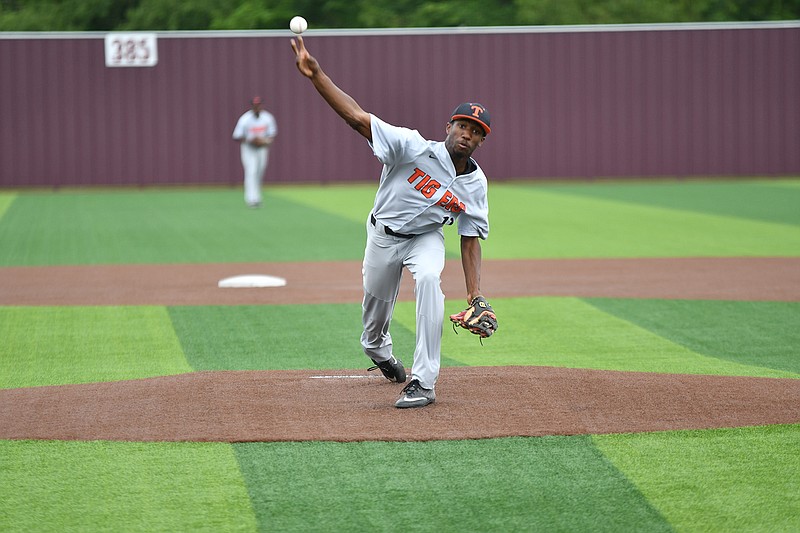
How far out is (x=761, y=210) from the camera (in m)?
22.5

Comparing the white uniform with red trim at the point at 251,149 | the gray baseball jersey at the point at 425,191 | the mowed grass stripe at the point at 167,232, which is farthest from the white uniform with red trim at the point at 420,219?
the white uniform with red trim at the point at 251,149

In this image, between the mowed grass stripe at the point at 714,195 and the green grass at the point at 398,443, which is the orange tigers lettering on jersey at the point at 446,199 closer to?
the green grass at the point at 398,443

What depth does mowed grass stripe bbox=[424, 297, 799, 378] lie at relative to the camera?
8508 mm

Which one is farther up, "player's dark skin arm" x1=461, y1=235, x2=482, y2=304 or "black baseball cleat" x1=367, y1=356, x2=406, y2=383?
"player's dark skin arm" x1=461, y1=235, x2=482, y2=304

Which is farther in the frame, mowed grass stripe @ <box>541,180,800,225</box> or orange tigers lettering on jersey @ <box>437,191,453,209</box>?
mowed grass stripe @ <box>541,180,800,225</box>

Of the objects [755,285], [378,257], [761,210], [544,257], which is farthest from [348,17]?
[378,257]

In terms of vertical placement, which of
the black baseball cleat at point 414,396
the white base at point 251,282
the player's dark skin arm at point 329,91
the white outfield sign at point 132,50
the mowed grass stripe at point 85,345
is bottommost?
the white base at point 251,282

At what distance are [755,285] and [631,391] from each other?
6.12 metres

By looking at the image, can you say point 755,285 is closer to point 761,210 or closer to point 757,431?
point 757,431

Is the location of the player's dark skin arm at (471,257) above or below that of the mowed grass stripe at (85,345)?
above

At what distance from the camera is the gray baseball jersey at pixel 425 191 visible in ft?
22.1

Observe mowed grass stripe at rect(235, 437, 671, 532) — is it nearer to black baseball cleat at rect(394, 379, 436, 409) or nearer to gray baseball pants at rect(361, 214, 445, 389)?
black baseball cleat at rect(394, 379, 436, 409)

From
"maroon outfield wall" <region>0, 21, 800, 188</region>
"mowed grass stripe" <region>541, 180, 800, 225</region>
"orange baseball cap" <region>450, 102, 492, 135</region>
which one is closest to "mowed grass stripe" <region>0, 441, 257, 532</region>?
"orange baseball cap" <region>450, 102, 492, 135</region>

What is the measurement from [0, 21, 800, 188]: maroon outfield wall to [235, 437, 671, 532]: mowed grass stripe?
25.1m
